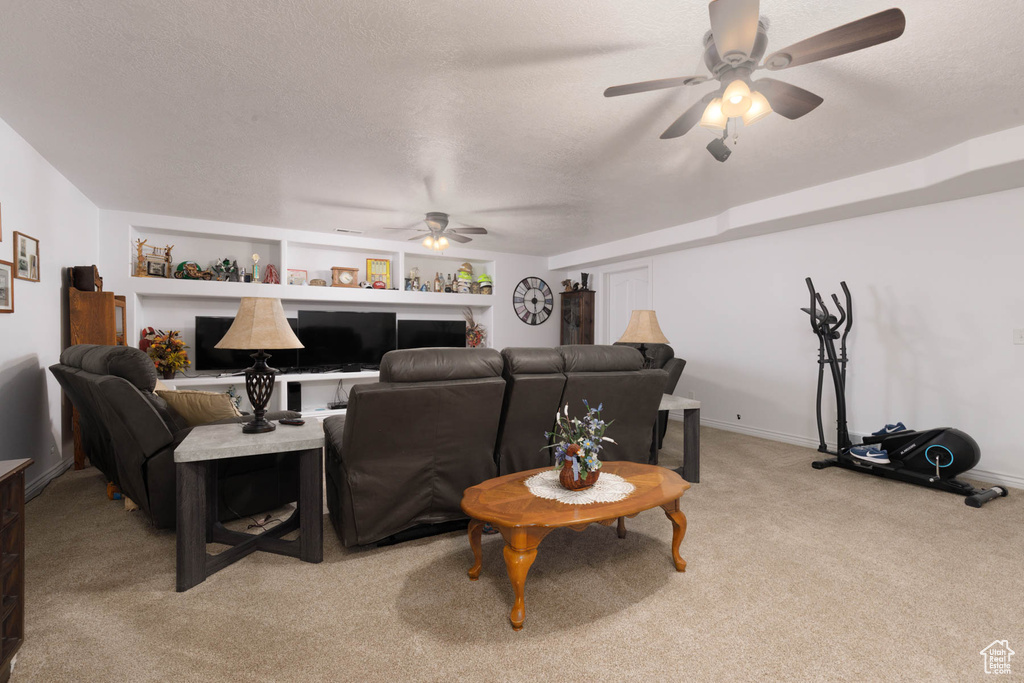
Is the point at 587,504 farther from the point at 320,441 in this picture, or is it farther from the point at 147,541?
the point at 147,541

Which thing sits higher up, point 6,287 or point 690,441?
point 6,287

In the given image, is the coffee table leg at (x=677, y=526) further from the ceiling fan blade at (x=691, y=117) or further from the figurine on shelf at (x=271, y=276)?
the figurine on shelf at (x=271, y=276)

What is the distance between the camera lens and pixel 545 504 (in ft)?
6.17

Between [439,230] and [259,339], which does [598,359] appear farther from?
[439,230]

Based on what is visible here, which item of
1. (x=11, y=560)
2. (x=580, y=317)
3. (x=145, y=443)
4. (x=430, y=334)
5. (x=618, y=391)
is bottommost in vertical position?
(x=11, y=560)

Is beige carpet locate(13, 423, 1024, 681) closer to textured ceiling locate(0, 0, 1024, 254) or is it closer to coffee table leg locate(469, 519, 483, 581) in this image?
coffee table leg locate(469, 519, 483, 581)

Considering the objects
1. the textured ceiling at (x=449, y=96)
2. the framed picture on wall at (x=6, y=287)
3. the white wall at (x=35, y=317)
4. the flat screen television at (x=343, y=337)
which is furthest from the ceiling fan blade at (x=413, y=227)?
the framed picture on wall at (x=6, y=287)

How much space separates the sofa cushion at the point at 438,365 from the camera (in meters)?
2.17

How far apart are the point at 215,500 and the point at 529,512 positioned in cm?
178

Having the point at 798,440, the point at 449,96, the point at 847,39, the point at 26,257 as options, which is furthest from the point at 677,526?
the point at 26,257

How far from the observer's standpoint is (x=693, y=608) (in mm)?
1878

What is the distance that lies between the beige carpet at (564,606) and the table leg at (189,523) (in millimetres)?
71

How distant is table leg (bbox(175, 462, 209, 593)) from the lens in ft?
6.48

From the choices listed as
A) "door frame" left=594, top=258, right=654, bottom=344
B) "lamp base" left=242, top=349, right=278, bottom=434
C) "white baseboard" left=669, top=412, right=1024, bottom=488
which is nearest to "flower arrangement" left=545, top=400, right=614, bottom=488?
"lamp base" left=242, top=349, right=278, bottom=434
